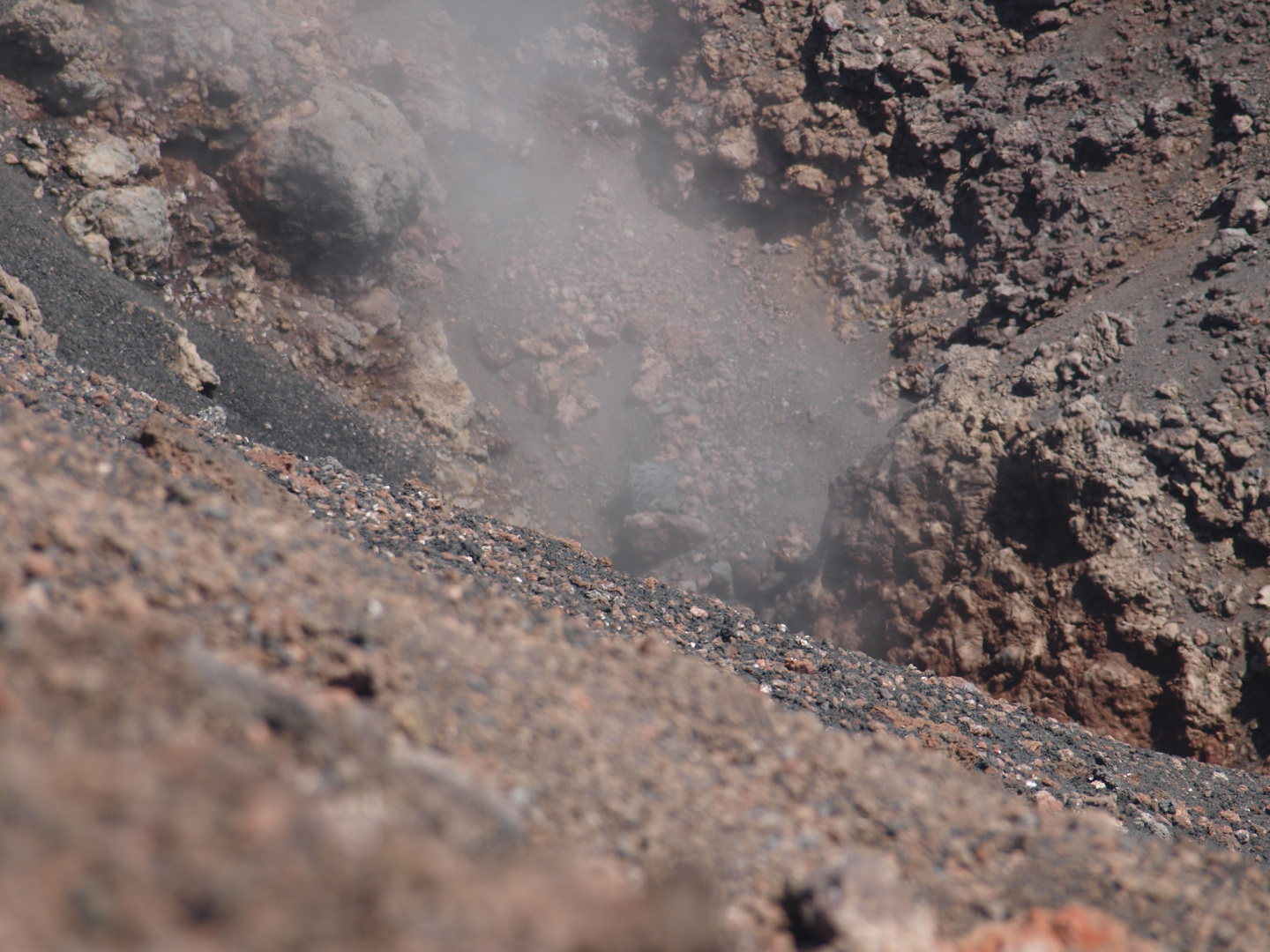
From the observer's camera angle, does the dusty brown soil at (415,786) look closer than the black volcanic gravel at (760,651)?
Yes

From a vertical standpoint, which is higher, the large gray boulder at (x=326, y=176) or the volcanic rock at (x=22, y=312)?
the large gray boulder at (x=326, y=176)

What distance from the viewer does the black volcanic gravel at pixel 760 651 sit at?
6.35 metres

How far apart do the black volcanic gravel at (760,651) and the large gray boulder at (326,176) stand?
6270 mm

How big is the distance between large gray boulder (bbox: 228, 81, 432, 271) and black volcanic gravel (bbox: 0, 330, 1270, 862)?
6270 mm

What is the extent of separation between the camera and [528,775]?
8.98ft

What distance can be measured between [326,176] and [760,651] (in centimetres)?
1123

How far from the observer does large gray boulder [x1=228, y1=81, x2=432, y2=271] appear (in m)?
12.4

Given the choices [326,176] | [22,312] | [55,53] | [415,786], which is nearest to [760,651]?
[415,786]

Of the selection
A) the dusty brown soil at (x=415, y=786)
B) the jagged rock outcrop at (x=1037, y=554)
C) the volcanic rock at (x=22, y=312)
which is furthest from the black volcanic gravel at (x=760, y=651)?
the dusty brown soil at (x=415, y=786)

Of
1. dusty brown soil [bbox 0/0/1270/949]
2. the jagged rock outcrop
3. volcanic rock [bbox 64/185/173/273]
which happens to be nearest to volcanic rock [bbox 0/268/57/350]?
dusty brown soil [bbox 0/0/1270/949]

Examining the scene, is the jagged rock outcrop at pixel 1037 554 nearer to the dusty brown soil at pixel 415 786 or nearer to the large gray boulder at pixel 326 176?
the dusty brown soil at pixel 415 786

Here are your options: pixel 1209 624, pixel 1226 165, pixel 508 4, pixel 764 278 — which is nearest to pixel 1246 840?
pixel 1209 624

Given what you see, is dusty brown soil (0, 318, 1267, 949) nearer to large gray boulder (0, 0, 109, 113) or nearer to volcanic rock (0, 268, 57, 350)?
volcanic rock (0, 268, 57, 350)

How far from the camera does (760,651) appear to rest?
7141 mm
